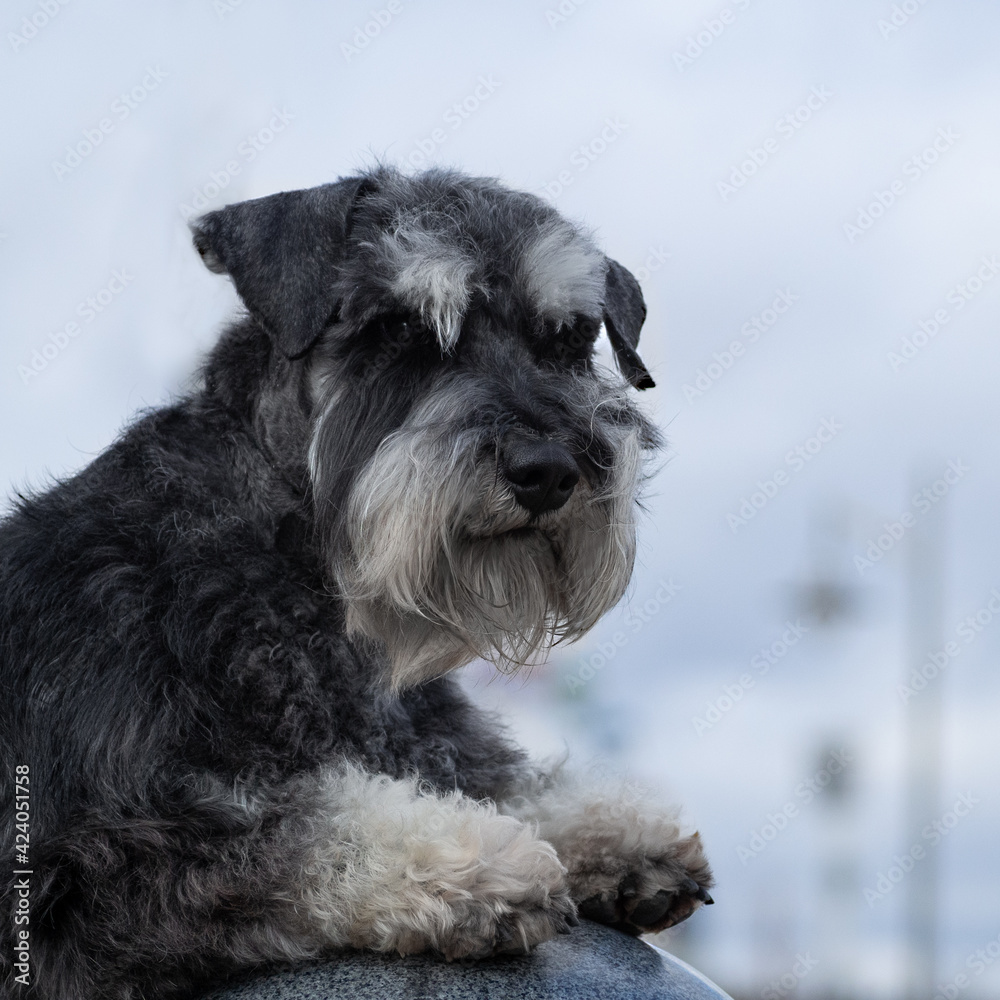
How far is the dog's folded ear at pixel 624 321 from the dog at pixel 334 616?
33 centimetres

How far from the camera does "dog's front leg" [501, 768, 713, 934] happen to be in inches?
174

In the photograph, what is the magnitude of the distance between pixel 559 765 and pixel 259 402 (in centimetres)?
200

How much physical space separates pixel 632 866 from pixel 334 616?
1447 mm

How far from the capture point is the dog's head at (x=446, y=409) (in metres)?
4.29

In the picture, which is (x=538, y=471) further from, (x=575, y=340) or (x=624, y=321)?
(x=624, y=321)

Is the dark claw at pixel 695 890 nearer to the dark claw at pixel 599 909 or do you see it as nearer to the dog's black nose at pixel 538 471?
the dark claw at pixel 599 909

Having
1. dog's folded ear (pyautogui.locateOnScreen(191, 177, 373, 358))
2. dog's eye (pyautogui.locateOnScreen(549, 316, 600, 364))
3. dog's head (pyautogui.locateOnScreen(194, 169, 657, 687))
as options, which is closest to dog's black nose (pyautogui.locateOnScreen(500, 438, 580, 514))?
dog's head (pyautogui.locateOnScreen(194, 169, 657, 687))

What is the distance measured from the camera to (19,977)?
394 cm

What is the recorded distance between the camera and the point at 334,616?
15.3 ft

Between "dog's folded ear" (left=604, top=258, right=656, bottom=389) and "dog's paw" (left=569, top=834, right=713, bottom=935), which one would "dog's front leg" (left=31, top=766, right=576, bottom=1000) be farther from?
"dog's folded ear" (left=604, top=258, right=656, bottom=389)

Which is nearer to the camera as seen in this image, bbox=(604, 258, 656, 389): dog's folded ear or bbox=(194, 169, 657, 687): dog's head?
bbox=(194, 169, 657, 687): dog's head

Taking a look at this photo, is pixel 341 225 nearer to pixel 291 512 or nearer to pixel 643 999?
pixel 291 512

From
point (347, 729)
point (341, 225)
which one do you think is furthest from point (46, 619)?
point (341, 225)

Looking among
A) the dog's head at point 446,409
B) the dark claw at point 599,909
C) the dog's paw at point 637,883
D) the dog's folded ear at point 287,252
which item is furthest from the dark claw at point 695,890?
the dog's folded ear at point 287,252
